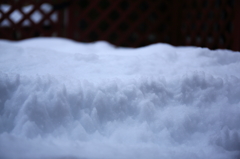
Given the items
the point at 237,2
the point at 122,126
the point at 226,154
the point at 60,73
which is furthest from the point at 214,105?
the point at 237,2

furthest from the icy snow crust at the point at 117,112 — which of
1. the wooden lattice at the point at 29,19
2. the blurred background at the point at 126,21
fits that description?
the wooden lattice at the point at 29,19

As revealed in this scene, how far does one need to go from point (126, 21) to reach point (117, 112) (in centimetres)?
236

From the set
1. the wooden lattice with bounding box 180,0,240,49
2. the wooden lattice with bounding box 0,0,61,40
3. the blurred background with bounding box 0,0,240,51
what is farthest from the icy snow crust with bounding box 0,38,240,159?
the wooden lattice with bounding box 0,0,61,40

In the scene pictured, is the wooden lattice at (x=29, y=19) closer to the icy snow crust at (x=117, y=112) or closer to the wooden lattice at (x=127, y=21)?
the wooden lattice at (x=127, y=21)

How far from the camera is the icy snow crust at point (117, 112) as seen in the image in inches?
39.1

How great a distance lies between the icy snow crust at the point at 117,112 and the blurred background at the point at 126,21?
1826mm

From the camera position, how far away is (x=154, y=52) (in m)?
1.75

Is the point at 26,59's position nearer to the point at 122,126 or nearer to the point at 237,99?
the point at 122,126

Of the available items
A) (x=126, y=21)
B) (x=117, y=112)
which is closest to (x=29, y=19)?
(x=126, y=21)

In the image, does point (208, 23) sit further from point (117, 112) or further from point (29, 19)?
point (29, 19)

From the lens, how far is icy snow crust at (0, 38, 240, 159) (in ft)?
3.26

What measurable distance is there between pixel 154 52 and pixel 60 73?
84 cm

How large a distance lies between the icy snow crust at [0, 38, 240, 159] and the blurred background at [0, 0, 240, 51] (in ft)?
5.99

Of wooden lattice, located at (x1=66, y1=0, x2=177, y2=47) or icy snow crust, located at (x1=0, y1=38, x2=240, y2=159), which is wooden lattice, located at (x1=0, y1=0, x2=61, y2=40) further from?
icy snow crust, located at (x1=0, y1=38, x2=240, y2=159)
